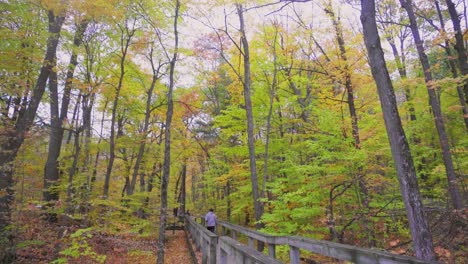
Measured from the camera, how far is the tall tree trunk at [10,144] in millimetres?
8297

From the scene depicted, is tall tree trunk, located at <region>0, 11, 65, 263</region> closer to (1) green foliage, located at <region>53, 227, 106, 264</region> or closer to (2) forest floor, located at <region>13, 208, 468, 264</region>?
(2) forest floor, located at <region>13, 208, 468, 264</region>

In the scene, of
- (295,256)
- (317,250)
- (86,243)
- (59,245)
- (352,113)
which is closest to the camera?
(317,250)

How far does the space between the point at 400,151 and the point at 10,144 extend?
11086 mm

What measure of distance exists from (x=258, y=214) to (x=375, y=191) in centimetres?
425

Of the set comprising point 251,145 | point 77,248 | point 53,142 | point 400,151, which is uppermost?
point 53,142

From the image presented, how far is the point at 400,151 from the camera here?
5598 millimetres

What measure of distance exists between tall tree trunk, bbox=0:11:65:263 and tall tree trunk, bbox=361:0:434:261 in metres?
9.34

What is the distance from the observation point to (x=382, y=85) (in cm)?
586

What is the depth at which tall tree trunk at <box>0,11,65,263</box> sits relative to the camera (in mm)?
8297

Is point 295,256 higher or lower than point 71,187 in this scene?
lower

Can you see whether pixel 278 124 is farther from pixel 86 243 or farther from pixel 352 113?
pixel 86 243

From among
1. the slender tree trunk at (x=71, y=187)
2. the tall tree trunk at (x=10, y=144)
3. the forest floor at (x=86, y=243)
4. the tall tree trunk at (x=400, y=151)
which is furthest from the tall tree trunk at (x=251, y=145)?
the tall tree trunk at (x=10, y=144)

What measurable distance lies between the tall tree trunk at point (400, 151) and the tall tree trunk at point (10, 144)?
9341 mm

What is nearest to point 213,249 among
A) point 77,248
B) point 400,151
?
point 400,151
